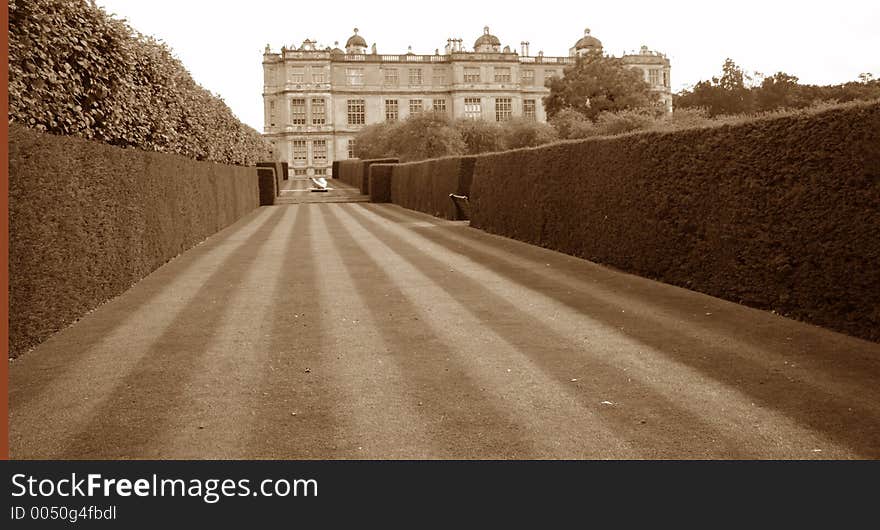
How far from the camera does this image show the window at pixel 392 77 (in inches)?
3871

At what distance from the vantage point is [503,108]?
3890 inches

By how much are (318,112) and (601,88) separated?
41.4 meters

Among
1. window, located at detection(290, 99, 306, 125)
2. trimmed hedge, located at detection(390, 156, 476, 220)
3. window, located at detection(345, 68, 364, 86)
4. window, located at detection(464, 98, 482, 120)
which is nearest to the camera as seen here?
trimmed hedge, located at detection(390, 156, 476, 220)

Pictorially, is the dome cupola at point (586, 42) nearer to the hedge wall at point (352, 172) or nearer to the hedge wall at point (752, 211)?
the hedge wall at point (352, 172)

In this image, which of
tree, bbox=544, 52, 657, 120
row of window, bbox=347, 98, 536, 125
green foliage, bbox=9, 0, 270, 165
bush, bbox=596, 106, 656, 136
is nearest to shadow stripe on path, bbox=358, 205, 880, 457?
green foliage, bbox=9, 0, 270, 165

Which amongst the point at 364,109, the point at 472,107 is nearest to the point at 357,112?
the point at 364,109

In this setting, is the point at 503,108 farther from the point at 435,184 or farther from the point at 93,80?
the point at 93,80

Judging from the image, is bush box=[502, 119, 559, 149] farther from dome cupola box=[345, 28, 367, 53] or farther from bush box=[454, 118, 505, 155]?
dome cupola box=[345, 28, 367, 53]

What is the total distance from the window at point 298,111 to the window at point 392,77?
1164 cm

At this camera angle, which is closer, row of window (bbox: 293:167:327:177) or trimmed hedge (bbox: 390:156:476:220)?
trimmed hedge (bbox: 390:156:476:220)

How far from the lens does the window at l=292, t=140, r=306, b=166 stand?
94062 mm

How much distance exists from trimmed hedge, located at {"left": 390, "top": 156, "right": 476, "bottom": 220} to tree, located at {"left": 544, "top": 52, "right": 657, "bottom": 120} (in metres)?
34.9

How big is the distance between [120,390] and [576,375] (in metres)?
3.58

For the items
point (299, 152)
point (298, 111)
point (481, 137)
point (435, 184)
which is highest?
point (298, 111)
